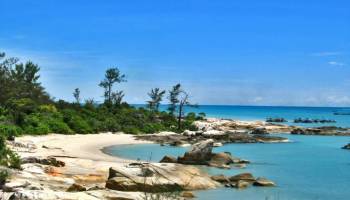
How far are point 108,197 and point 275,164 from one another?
21.7m

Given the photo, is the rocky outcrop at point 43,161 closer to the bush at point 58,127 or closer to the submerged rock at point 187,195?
the submerged rock at point 187,195

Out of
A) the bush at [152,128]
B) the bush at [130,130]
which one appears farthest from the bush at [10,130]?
the bush at [152,128]

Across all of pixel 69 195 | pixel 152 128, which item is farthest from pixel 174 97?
pixel 69 195

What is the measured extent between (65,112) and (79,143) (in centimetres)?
1327

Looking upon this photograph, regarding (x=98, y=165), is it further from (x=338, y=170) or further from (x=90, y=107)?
(x=90, y=107)

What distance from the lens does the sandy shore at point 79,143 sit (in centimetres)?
3566

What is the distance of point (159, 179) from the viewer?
2348 cm

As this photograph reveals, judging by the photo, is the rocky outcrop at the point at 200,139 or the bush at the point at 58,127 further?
the rocky outcrop at the point at 200,139

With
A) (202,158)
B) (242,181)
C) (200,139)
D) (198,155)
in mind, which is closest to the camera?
(242,181)

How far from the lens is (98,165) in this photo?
30.3 m

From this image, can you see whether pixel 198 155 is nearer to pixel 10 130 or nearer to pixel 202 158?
pixel 202 158

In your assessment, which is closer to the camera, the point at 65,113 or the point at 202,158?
the point at 202,158

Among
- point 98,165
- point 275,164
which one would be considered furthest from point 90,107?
point 98,165

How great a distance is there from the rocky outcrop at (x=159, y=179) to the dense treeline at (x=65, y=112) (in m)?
15.6
